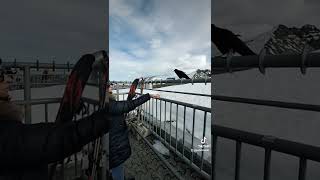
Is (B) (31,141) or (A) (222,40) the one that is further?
(A) (222,40)

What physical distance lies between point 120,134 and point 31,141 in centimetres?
35

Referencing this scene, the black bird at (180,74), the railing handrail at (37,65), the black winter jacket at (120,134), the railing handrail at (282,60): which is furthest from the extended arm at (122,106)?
the railing handrail at (282,60)

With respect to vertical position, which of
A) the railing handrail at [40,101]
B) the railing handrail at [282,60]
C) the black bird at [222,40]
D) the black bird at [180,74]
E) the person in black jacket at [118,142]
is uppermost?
the black bird at [222,40]

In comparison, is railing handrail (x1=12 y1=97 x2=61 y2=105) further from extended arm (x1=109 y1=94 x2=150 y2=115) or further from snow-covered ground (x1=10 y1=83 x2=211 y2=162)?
extended arm (x1=109 y1=94 x2=150 y2=115)

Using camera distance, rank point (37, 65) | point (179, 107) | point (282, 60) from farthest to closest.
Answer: point (37, 65) → point (179, 107) → point (282, 60)

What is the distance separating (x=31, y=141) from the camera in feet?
1.97

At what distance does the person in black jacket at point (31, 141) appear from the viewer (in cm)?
59

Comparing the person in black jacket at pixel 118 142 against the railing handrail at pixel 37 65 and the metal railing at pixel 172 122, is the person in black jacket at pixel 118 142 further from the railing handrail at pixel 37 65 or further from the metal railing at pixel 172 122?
the railing handrail at pixel 37 65

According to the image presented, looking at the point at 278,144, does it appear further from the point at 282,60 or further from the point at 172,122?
the point at 172,122

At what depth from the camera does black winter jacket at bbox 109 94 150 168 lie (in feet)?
2.93

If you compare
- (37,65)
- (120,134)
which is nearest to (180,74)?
(120,134)

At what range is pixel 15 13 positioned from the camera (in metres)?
1.01

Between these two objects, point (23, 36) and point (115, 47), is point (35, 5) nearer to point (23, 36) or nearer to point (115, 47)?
point (23, 36)

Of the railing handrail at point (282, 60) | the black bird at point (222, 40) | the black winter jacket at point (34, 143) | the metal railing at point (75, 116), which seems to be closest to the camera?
the railing handrail at point (282, 60)
